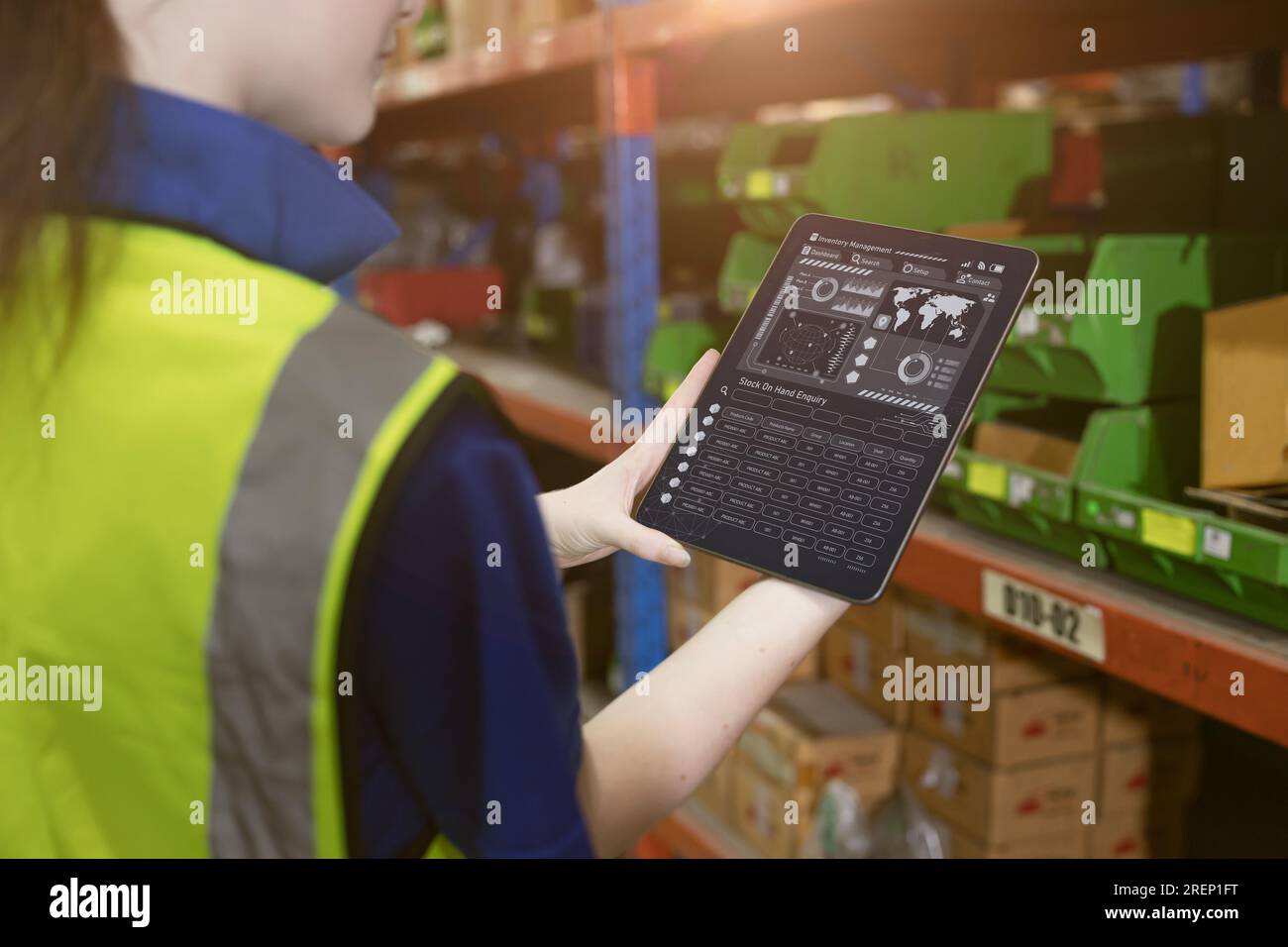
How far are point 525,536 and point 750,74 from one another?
8.13 ft

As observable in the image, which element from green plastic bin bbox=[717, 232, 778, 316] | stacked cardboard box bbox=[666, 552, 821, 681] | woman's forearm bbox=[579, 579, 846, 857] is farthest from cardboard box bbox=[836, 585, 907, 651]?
woman's forearm bbox=[579, 579, 846, 857]

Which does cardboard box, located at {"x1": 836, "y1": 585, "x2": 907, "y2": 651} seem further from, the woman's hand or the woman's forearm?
the woman's forearm

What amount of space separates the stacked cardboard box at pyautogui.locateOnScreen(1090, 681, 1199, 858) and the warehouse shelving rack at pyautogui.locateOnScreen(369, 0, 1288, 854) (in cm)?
50

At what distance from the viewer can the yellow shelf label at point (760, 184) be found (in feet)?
5.94

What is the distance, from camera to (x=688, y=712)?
0.68 metres

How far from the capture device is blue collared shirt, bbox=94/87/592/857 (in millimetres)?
509

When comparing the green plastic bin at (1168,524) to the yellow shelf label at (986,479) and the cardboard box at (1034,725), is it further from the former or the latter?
the cardboard box at (1034,725)

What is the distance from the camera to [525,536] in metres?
0.53

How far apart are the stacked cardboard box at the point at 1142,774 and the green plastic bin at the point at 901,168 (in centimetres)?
73

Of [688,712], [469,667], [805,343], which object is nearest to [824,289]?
[805,343]

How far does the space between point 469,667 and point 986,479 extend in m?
1.07

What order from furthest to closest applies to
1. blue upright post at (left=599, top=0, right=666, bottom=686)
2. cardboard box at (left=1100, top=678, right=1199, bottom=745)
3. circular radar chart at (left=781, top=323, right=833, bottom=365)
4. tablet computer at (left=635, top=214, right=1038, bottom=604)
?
1. blue upright post at (left=599, top=0, right=666, bottom=686)
2. cardboard box at (left=1100, top=678, right=1199, bottom=745)
3. circular radar chart at (left=781, top=323, right=833, bottom=365)
4. tablet computer at (left=635, top=214, right=1038, bottom=604)

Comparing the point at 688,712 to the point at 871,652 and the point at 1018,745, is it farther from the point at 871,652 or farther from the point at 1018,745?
the point at 871,652
